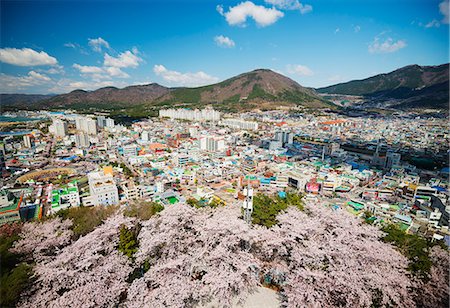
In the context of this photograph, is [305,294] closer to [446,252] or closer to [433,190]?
[446,252]

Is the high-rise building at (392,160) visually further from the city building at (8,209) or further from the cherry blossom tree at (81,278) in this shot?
the city building at (8,209)

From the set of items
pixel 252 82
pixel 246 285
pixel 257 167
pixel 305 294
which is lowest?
→ pixel 257 167

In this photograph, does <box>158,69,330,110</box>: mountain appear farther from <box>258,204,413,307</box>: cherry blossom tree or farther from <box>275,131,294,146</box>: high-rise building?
<box>258,204,413,307</box>: cherry blossom tree

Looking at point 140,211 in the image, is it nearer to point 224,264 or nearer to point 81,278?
→ point 81,278

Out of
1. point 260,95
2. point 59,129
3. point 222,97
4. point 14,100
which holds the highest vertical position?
point 260,95

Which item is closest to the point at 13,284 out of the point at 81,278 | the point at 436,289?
the point at 81,278

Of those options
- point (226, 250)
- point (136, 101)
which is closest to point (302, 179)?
point (226, 250)
